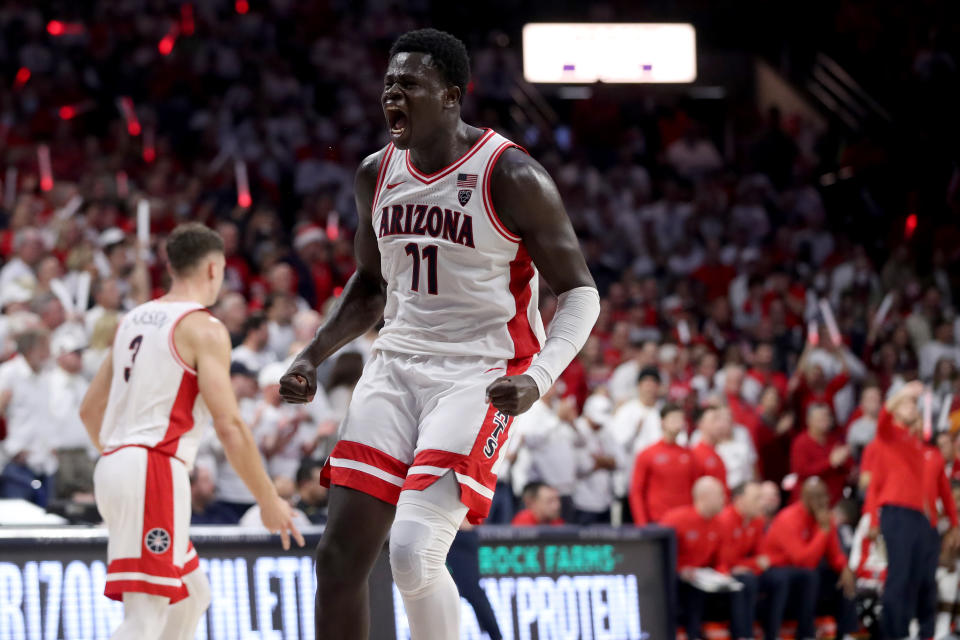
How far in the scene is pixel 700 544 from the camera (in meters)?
10.3

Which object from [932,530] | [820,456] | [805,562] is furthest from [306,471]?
[820,456]

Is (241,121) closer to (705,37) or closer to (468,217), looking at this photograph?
(705,37)

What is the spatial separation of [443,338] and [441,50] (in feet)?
2.95

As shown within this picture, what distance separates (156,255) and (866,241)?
10.5 metres

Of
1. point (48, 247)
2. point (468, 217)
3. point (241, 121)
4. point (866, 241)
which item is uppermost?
point (241, 121)

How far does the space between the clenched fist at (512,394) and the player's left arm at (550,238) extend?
0.30 metres

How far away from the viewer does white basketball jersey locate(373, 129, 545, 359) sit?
4.20 m

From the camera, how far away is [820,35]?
22.2 m

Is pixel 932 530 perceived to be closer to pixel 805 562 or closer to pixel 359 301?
pixel 805 562

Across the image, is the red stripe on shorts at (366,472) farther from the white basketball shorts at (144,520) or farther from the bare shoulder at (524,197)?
the white basketball shorts at (144,520)

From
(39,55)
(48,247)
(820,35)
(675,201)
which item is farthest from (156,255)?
(820,35)

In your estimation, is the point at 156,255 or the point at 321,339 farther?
the point at 156,255

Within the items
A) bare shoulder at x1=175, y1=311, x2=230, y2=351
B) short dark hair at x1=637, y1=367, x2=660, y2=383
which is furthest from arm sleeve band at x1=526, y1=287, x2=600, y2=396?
short dark hair at x1=637, y1=367, x2=660, y2=383

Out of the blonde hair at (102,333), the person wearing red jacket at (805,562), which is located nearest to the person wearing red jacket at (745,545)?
the person wearing red jacket at (805,562)
